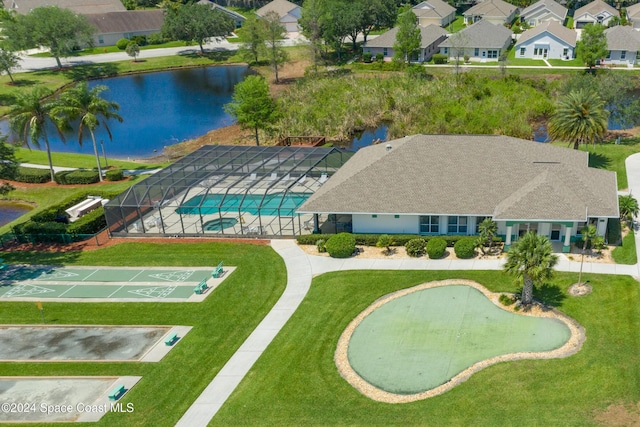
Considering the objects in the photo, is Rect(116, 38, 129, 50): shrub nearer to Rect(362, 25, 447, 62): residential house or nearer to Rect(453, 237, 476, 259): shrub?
Rect(362, 25, 447, 62): residential house

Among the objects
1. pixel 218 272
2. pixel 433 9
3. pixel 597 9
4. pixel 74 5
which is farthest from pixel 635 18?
pixel 74 5

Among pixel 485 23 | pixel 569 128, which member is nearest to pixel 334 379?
pixel 569 128

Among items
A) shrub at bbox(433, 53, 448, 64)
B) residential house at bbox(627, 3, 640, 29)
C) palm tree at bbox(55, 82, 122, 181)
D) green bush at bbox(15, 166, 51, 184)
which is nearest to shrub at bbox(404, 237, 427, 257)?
palm tree at bbox(55, 82, 122, 181)

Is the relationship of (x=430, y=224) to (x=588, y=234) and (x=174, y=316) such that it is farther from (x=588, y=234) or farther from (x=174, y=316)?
(x=174, y=316)

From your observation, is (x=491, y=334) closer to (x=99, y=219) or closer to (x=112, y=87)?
(x=99, y=219)

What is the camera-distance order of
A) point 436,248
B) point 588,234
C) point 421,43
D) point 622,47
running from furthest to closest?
point 421,43, point 622,47, point 436,248, point 588,234
